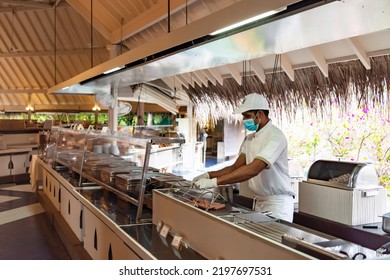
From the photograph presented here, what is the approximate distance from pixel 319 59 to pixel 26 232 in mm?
4066

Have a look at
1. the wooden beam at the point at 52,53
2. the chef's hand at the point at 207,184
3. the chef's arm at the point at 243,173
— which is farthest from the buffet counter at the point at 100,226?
the wooden beam at the point at 52,53

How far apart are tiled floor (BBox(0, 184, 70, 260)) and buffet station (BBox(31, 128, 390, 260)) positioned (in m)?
0.16

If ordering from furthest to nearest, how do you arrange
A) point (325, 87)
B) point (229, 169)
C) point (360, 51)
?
1. point (325, 87)
2. point (360, 51)
3. point (229, 169)

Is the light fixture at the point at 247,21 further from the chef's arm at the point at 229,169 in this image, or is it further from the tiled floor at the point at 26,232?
the tiled floor at the point at 26,232

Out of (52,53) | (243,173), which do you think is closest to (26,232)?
(243,173)

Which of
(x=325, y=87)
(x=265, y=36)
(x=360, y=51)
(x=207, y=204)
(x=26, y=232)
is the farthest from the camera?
(x=26, y=232)

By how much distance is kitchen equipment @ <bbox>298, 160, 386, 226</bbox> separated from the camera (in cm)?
297

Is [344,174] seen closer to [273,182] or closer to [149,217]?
[273,182]

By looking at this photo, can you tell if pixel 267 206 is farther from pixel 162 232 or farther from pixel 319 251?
pixel 319 251

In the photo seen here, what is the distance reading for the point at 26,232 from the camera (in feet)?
17.1

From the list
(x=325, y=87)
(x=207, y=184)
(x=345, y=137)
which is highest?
(x=325, y=87)

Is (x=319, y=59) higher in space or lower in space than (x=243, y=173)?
higher
